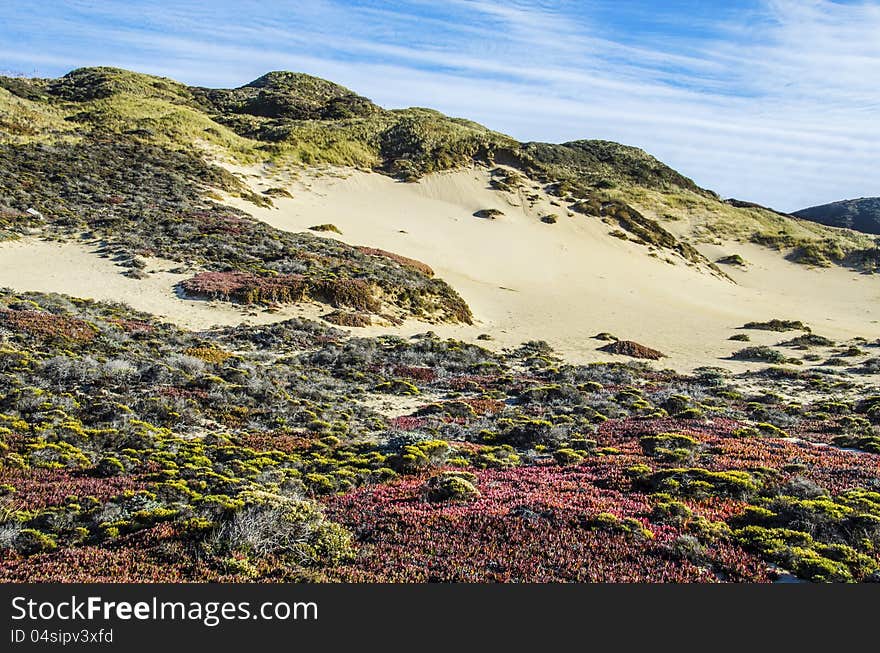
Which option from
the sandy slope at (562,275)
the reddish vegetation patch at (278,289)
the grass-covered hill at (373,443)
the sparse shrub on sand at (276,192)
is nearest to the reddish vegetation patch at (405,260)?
the sandy slope at (562,275)

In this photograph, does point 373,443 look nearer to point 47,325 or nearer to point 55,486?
point 55,486

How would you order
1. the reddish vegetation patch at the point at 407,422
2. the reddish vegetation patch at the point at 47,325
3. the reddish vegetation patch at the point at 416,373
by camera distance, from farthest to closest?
the reddish vegetation patch at the point at 416,373
the reddish vegetation patch at the point at 47,325
the reddish vegetation patch at the point at 407,422

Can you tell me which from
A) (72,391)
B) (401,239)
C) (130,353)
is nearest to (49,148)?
(401,239)

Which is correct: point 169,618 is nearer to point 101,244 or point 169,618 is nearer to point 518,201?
point 101,244

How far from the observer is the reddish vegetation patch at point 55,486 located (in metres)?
7.21

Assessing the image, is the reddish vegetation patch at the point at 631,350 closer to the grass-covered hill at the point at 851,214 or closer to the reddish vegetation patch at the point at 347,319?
the reddish vegetation patch at the point at 347,319

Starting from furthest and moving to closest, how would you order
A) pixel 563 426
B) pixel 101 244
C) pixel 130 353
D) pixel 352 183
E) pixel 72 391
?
pixel 352 183 < pixel 101 244 < pixel 130 353 < pixel 563 426 < pixel 72 391

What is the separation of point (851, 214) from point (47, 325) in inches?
6785

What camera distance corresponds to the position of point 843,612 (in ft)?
14.3

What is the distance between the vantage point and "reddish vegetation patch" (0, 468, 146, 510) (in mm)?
7215

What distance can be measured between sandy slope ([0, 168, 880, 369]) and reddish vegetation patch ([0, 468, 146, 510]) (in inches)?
565

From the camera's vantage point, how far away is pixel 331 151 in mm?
60594

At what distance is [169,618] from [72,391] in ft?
33.5

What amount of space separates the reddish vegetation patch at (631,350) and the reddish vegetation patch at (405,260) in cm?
1377
